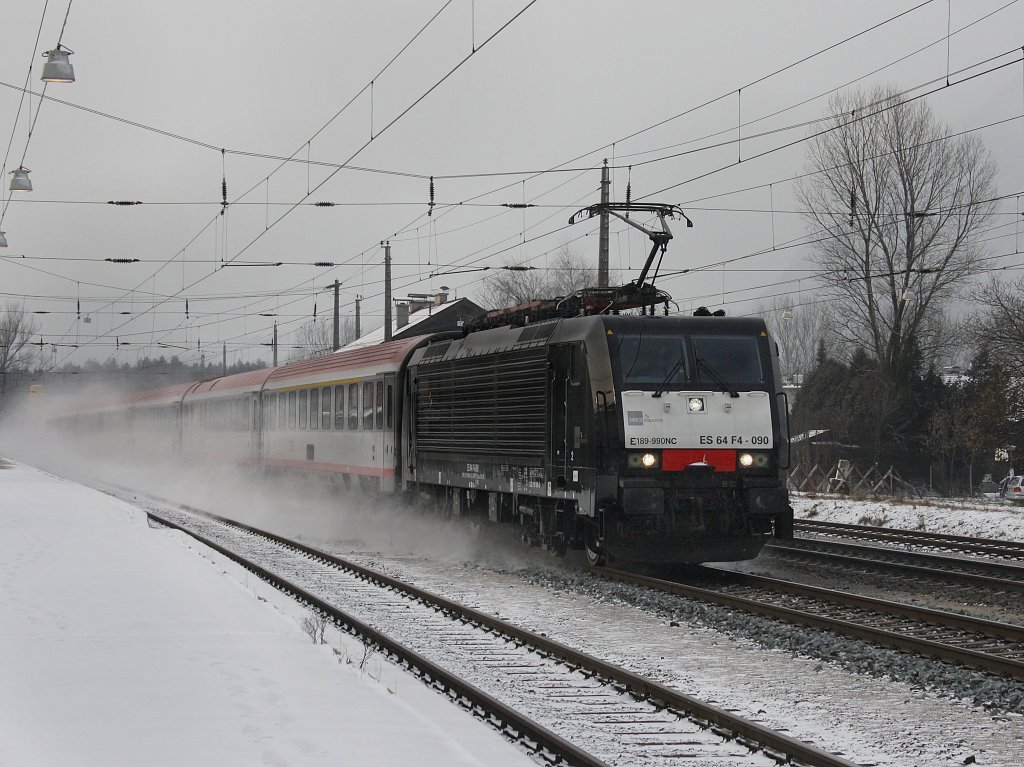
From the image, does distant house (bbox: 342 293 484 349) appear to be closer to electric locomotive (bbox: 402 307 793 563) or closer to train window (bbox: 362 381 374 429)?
train window (bbox: 362 381 374 429)

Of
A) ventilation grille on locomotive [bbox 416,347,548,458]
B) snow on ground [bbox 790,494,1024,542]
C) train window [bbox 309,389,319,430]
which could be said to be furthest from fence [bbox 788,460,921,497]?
ventilation grille on locomotive [bbox 416,347,548,458]

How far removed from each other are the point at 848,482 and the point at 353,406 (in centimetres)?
2052

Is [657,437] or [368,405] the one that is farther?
[368,405]

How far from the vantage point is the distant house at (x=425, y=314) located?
6538cm

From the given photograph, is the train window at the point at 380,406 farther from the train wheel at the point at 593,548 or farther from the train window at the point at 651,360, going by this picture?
the train window at the point at 651,360

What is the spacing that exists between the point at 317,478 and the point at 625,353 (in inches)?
553

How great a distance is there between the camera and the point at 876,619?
36.9 ft

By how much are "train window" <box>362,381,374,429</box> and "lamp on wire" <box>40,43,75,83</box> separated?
7.82 m

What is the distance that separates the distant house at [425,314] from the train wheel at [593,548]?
4737 cm

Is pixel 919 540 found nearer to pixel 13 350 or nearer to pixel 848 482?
pixel 848 482

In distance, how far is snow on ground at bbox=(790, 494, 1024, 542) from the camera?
21891 millimetres

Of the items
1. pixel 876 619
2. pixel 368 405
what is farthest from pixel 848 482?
pixel 876 619

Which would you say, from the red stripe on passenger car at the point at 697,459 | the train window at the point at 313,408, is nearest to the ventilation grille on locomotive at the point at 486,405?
the red stripe on passenger car at the point at 697,459

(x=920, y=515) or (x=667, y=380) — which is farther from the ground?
(x=667, y=380)
